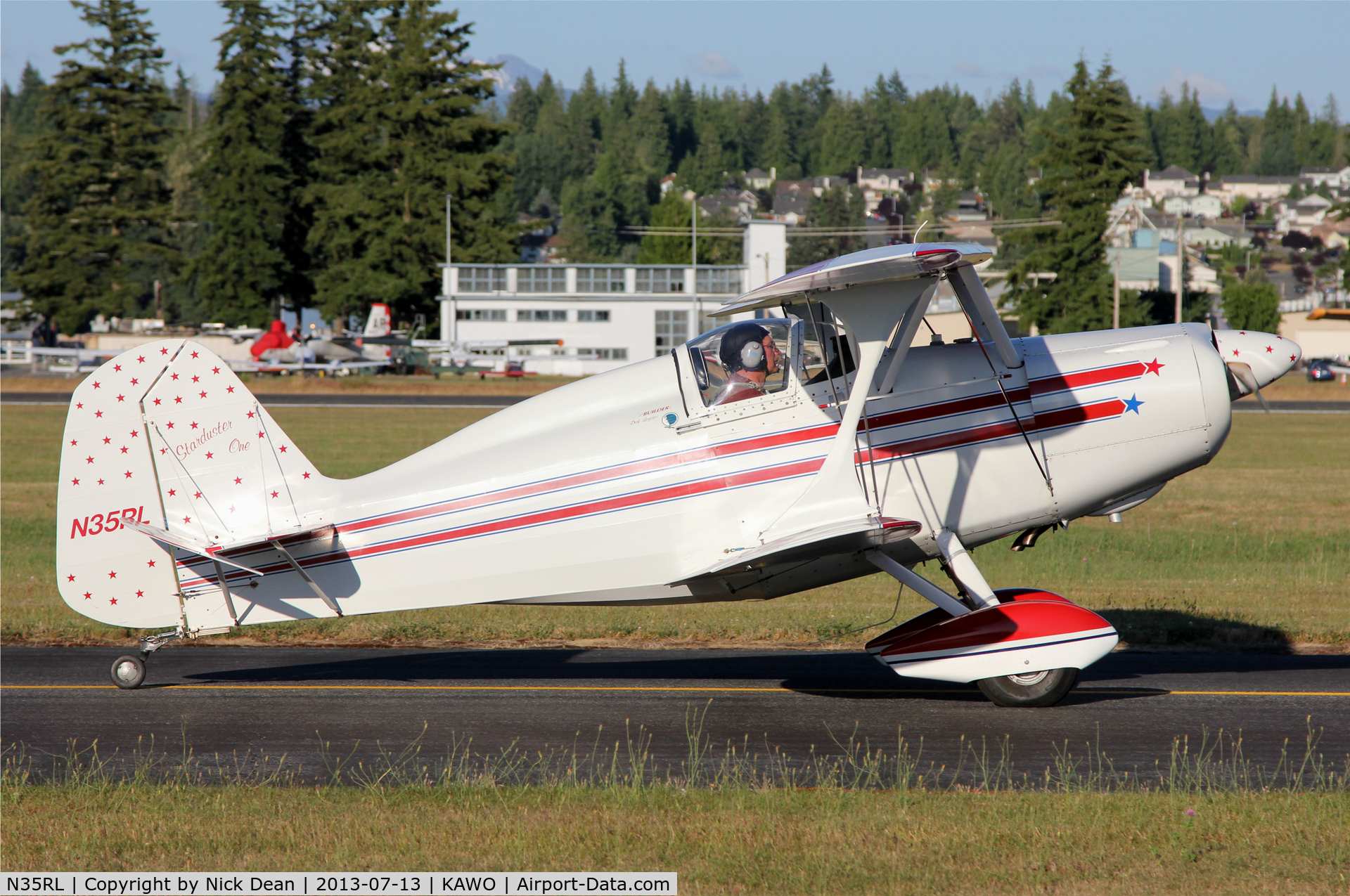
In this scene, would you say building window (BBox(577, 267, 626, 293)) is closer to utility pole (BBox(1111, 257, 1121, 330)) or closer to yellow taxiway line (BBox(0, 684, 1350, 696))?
utility pole (BBox(1111, 257, 1121, 330))

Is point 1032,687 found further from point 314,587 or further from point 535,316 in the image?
point 535,316

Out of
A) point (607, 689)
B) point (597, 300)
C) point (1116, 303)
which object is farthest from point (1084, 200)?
point (607, 689)

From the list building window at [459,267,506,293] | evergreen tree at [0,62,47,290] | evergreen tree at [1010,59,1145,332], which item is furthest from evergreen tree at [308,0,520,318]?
evergreen tree at [0,62,47,290]

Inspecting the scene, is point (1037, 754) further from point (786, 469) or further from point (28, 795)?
point (28, 795)

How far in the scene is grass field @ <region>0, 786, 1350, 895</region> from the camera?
203 inches

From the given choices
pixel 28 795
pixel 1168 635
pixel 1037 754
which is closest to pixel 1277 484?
pixel 1168 635

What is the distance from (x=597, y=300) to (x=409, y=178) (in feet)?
46.4

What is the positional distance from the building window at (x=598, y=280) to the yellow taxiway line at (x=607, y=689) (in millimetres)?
65059

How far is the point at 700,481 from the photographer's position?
8.12 m

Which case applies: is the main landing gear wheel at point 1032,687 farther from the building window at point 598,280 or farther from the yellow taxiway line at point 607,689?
the building window at point 598,280

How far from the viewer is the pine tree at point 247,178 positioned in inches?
2955

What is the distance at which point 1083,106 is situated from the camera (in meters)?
60.8

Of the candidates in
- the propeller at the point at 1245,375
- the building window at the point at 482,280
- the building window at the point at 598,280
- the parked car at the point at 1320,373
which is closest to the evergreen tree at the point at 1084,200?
the parked car at the point at 1320,373

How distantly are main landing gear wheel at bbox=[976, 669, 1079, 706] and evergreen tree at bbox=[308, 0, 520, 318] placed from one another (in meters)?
68.0
